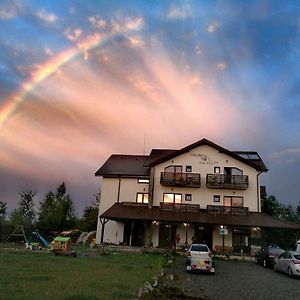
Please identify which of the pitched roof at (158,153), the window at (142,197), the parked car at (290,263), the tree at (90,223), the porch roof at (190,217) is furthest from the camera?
the tree at (90,223)

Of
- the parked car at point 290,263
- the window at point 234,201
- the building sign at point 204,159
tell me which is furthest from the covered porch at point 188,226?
the parked car at point 290,263

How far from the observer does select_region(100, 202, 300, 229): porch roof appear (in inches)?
1473

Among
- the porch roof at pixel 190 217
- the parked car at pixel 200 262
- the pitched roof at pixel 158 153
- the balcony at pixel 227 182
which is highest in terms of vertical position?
the pitched roof at pixel 158 153

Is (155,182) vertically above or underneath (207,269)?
above

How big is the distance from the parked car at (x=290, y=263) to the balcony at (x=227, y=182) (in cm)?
1692

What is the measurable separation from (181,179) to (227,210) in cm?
612

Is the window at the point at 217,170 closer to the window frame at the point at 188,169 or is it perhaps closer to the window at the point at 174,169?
the window frame at the point at 188,169

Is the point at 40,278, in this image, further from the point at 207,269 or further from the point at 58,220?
the point at 58,220

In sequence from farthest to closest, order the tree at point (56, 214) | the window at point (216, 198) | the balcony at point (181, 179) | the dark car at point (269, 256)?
1. the tree at point (56, 214)
2. the window at point (216, 198)
3. the balcony at point (181, 179)
4. the dark car at point (269, 256)

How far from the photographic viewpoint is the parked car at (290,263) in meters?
21.3

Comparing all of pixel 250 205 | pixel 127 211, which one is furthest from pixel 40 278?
pixel 250 205

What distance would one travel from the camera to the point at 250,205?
41.5 meters

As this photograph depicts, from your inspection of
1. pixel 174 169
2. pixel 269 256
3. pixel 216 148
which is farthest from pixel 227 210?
pixel 269 256

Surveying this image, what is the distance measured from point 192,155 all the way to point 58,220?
2394cm
